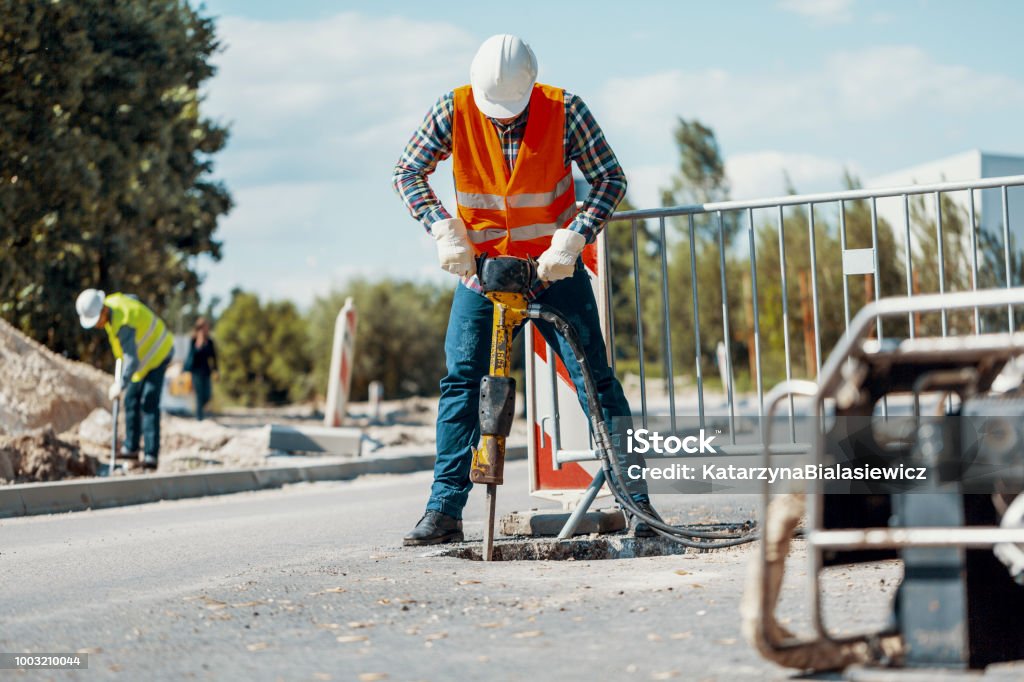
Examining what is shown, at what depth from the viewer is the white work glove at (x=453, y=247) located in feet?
19.1

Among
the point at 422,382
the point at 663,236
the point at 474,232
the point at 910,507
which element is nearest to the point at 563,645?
the point at 910,507

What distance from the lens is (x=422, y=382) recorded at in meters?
49.7

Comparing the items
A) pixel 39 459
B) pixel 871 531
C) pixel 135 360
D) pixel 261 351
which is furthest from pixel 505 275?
pixel 261 351

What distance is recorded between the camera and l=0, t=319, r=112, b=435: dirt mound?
1590 cm

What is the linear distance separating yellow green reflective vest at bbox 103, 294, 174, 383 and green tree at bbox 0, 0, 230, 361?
8524mm

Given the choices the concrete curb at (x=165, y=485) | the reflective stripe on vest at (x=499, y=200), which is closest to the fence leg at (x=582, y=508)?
the reflective stripe on vest at (x=499, y=200)

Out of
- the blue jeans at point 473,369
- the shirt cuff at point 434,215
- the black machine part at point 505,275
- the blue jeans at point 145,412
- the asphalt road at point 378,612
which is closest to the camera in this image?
the asphalt road at point 378,612

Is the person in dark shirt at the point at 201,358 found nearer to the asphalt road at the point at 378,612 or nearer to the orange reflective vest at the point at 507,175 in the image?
the asphalt road at the point at 378,612

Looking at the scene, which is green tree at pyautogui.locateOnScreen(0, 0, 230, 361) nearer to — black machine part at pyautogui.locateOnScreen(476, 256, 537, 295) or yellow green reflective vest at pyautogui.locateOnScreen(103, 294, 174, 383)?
yellow green reflective vest at pyautogui.locateOnScreen(103, 294, 174, 383)

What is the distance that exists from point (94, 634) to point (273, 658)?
33.8 inches

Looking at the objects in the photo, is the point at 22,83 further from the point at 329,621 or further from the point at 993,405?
the point at 993,405

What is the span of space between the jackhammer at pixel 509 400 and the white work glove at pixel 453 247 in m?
0.08

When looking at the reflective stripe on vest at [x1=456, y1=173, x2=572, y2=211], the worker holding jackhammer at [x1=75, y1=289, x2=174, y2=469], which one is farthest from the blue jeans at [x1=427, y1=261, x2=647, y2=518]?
the worker holding jackhammer at [x1=75, y1=289, x2=174, y2=469]

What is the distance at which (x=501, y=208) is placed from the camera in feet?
19.7
